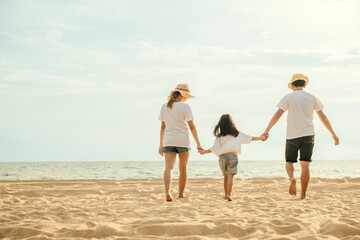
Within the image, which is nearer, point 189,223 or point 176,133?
point 189,223

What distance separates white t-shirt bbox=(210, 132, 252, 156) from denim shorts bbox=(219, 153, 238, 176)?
8 cm

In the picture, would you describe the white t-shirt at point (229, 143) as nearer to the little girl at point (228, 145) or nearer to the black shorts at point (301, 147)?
the little girl at point (228, 145)

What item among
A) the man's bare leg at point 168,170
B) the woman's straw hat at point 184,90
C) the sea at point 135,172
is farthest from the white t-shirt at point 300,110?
the sea at point 135,172

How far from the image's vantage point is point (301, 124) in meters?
5.48

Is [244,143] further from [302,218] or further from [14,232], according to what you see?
[14,232]

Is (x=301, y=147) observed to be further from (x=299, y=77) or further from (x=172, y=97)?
(x=172, y=97)

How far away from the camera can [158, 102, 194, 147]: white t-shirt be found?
558 centimetres

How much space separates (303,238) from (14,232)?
2524mm

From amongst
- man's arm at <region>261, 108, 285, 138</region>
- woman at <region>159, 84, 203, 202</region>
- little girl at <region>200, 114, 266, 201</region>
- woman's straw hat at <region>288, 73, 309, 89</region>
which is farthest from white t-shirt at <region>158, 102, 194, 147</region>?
woman's straw hat at <region>288, 73, 309, 89</region>

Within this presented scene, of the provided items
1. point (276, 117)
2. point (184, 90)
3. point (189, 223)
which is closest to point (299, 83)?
point (276, 117)

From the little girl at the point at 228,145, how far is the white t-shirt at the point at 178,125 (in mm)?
500

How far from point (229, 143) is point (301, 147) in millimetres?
1154

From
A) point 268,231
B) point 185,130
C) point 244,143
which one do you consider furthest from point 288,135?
point 268,231

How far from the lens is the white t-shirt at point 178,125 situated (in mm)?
5578
